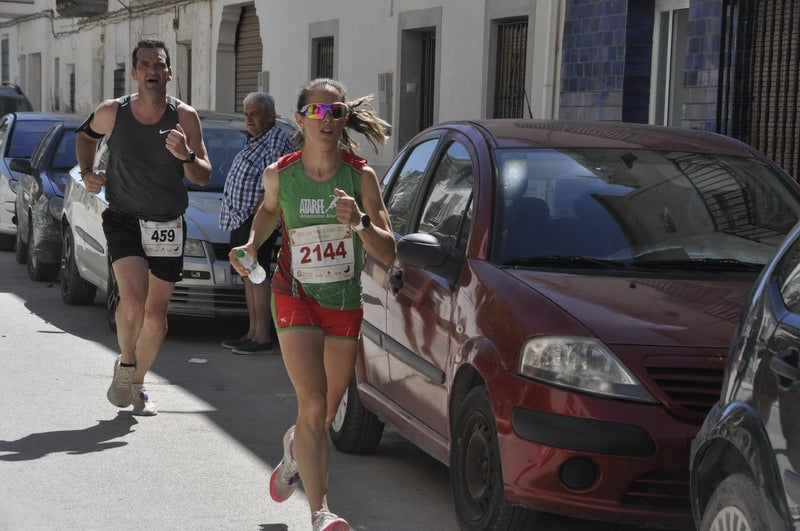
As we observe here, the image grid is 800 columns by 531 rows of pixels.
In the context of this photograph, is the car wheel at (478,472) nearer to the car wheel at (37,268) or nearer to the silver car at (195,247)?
the silver car at (195,247)

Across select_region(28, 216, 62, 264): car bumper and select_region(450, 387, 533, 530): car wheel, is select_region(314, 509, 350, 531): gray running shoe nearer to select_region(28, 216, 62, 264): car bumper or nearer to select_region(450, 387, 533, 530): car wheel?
select_region(450, 387, 533, 530): car wheel

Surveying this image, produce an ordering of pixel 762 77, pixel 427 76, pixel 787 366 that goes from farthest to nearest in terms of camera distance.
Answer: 1. pixel 427 76
2. pixel 762 77
3. pixel 787 366

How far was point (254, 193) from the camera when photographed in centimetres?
998

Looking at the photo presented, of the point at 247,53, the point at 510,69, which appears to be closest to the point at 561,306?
the point at 510,69

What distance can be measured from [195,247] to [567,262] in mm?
5177

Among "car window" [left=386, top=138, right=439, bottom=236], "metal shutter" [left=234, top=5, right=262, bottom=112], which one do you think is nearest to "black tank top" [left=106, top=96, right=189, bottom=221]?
"car window" [left=386, top=138, right=439, bottom=236]

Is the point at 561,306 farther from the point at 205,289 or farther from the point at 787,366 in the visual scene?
the point at 205,289

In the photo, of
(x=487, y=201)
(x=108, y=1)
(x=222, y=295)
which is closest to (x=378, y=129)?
(x=487, y=201)

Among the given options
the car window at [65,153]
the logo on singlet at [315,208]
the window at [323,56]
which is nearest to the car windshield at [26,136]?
the car window at [65,153]

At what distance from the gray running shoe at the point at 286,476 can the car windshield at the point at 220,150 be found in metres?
5.94

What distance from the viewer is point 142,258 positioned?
25.2 feet

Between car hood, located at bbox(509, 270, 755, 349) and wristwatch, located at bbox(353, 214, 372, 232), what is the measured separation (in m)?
0.65

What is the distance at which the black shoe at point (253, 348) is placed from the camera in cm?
1021

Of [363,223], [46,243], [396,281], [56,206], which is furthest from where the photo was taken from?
[46,243]
